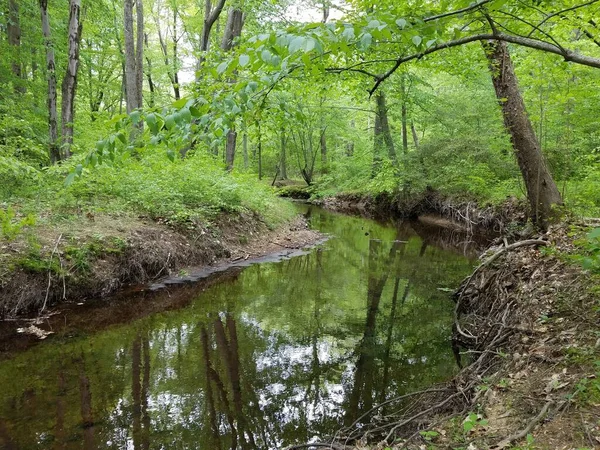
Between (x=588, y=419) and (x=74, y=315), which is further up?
(x=588, y=419)

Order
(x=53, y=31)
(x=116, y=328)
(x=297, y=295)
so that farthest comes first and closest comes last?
(x=53, y=31) → (x=297, y=295) → (x=116, y=328)

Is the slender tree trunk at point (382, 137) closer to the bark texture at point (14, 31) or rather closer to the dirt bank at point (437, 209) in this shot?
the dirt bank at point (437, 209)

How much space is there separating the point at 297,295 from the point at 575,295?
490cm

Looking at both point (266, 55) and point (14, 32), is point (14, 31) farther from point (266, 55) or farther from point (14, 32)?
point (266, 55)

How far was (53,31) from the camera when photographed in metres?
13.2

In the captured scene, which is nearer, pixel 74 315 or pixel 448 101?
pixel 74 315

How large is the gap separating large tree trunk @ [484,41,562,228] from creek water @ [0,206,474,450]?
242cm

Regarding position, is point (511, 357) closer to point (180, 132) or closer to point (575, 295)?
point (575, 295)

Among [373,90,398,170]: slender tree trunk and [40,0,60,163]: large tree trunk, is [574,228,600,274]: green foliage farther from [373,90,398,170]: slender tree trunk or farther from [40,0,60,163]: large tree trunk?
[373,90,398,170]: slender tree trunk

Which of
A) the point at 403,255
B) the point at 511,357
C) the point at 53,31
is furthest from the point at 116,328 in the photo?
the point at 53,31

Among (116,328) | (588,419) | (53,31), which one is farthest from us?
(53,31)

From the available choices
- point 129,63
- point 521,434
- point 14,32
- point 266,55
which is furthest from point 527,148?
point 14,32

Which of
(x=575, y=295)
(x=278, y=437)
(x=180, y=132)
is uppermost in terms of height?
(x=180, y=132)

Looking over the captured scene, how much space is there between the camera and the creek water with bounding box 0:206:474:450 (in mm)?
3729
